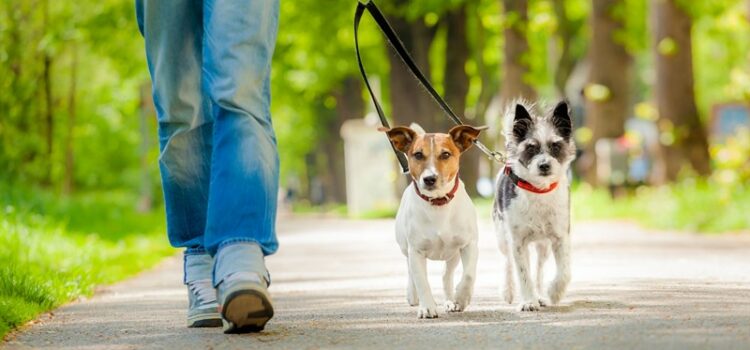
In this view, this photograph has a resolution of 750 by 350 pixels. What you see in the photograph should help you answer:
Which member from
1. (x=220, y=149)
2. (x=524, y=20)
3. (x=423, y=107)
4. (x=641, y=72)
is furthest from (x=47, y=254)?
(x=641, y=72)

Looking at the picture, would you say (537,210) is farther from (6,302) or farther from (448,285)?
(6,302)

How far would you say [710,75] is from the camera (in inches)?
2448

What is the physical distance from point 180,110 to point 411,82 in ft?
78.1

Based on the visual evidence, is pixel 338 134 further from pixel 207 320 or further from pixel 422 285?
pixel 207 320

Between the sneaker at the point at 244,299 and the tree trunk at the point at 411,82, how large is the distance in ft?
78.2

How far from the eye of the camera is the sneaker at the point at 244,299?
5336mm

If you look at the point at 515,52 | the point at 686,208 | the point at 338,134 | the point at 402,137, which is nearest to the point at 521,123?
the point at 402,137

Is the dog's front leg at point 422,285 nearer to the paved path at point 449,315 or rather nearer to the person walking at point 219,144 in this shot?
the paved path at point 449,315

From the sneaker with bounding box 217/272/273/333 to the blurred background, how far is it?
5.11 ft


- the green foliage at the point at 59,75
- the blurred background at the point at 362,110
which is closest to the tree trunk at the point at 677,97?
the blurred background at the point at 362,110

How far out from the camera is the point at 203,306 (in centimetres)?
614

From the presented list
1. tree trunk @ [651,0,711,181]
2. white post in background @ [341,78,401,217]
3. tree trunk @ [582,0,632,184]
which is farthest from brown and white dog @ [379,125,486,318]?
white post in background @ [341,78,401,217]

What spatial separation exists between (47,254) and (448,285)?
16.2 ft

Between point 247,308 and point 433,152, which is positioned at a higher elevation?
point 433,152
